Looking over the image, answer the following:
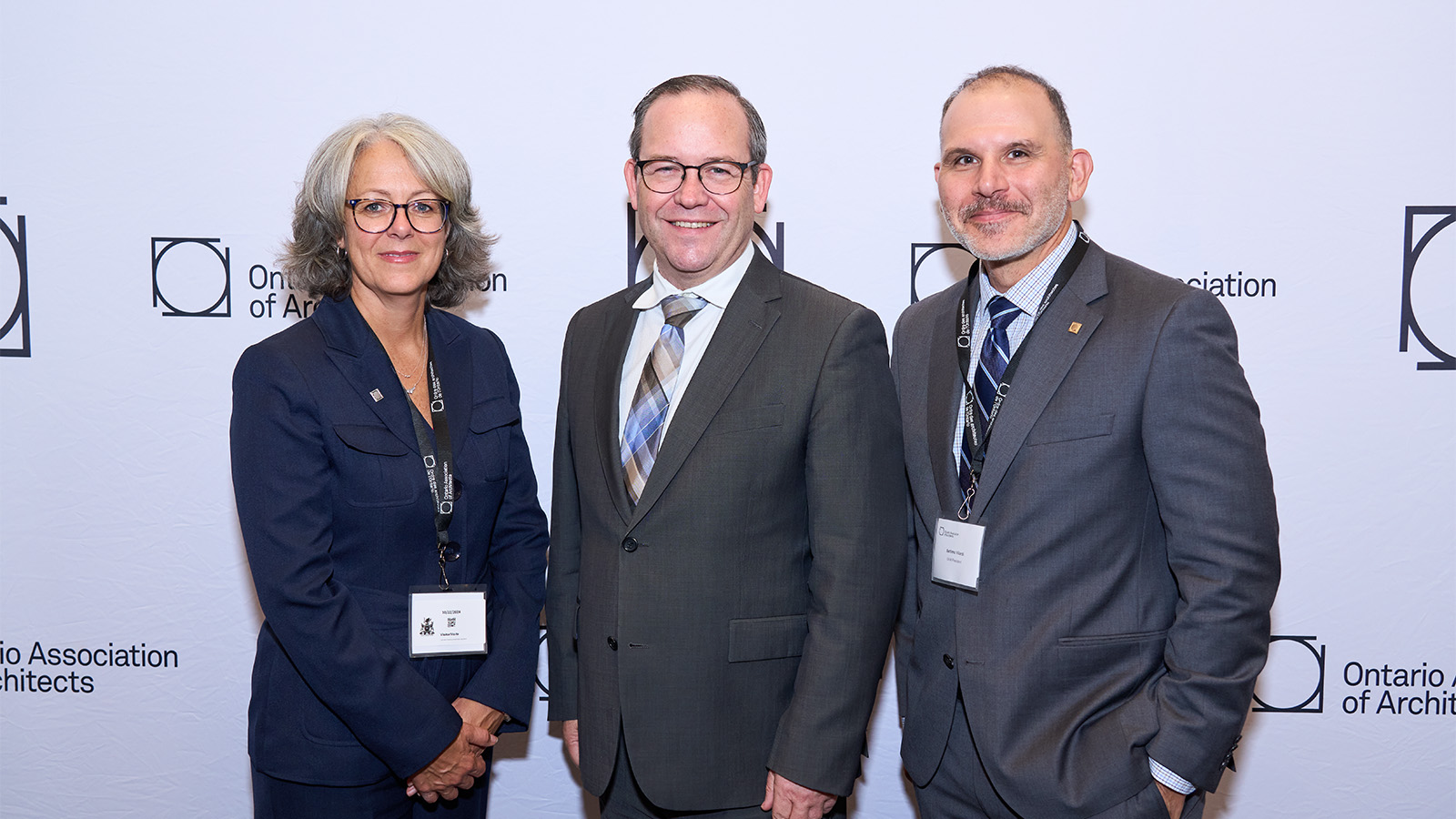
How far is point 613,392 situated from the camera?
1.96 meters

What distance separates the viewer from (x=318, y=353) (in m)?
1.96

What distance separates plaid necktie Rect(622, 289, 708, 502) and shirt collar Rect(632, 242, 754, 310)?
2cm

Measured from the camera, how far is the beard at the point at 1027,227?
185 centimetres

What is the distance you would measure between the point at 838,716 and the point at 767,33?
184 cm

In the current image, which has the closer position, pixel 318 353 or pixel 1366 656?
pixel 318 353

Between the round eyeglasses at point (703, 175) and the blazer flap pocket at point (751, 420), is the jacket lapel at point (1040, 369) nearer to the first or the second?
the blazer flap pocket at point (751, 420)

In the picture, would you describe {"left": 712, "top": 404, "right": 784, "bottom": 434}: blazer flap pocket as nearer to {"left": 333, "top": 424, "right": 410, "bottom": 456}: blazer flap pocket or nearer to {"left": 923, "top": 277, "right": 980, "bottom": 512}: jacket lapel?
{"left": 923, "top": 277, "right": 980, "bottom": 512}: jacket lapel

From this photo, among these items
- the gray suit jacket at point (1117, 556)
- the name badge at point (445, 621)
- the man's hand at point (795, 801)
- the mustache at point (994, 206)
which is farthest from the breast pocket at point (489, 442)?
the mustache at point (994, 206)

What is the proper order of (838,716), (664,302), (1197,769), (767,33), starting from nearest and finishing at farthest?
(1197,769)
(838,716)
(664,302)
(767,33)

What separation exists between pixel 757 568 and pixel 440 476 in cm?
69

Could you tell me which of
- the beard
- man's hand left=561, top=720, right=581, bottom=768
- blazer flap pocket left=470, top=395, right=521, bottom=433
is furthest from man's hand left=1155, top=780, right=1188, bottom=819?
blazer flap pocket left=470, top=395, right=521, bottom=433

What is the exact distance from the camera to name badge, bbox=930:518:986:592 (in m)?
1.76

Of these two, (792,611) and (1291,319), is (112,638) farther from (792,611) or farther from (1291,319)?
(1291,319)

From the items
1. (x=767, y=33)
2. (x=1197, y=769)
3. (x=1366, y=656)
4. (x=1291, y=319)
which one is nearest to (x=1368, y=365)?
(x=1291, y=319)
